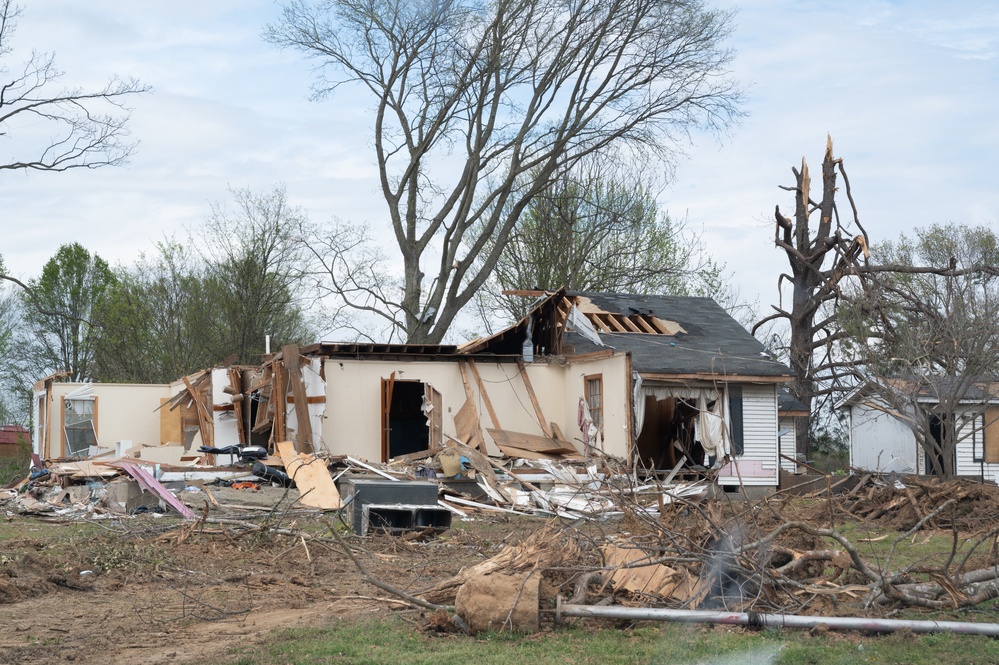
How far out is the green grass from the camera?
623 cm

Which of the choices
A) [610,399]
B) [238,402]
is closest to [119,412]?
[238,402]

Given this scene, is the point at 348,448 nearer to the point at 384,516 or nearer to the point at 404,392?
the point at 404,392

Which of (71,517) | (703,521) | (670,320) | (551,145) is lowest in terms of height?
(71,517)

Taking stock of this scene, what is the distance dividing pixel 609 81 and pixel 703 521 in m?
24.0

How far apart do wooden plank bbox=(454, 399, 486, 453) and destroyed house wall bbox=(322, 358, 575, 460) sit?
0.69 ft

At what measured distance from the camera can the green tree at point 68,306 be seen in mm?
37844

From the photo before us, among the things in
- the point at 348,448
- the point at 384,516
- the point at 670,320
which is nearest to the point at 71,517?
the point at 384,516

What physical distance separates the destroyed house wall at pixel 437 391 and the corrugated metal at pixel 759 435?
427 cm

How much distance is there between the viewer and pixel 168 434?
25.8 meters

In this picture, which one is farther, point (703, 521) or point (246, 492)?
point (246, 492)

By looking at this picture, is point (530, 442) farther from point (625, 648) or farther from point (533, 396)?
point (625, 648)

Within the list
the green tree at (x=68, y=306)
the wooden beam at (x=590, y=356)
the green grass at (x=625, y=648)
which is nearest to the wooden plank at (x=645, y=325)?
the wooden beam at (x=590, y=356)

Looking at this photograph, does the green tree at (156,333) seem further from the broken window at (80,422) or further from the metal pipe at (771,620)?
the metal pipe at (771,620)

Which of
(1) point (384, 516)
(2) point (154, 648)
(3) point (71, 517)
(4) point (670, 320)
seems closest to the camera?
(2) point (154, 648)
